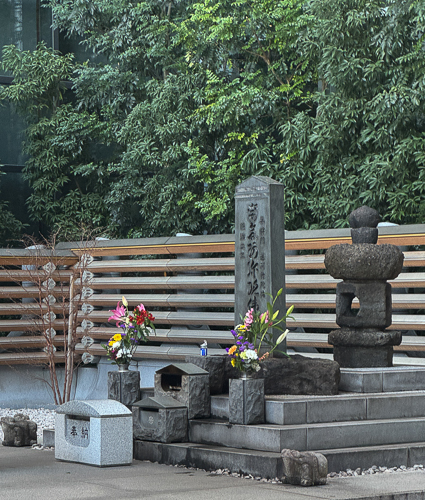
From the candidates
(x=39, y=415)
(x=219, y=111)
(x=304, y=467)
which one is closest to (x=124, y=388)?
(x=304, y=467)

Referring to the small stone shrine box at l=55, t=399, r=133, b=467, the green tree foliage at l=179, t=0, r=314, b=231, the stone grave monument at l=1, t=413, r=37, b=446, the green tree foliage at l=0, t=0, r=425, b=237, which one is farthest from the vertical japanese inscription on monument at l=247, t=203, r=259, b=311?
the green tree foliage at l=179, t=0, r=314, b=231

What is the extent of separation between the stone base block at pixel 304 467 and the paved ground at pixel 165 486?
0.08 m

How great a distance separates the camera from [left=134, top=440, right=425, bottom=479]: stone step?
7.71m

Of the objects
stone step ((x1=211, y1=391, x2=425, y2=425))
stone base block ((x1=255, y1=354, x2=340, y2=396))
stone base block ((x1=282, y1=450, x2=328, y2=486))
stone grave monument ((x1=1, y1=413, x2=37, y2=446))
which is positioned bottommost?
stone grave monument ((x1=1, y1=413, x2=37, y2=446))

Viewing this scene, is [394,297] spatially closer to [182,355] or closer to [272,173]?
[182,355]

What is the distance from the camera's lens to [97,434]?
829cm

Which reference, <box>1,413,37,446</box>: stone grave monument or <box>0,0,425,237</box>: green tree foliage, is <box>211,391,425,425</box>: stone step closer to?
<box>1,413,37,446</box>: stone grave monument

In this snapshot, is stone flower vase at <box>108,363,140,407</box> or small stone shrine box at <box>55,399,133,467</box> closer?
small stone shrine box at <box>55,399,133,467</box>

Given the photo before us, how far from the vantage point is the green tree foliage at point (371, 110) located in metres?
13.2

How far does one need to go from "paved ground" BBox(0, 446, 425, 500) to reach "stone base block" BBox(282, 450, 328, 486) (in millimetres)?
84

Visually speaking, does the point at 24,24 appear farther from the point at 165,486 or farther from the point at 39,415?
the point at 165,486

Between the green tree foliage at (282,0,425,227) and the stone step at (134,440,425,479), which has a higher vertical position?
the green tree foliage at (282,0,425,227)

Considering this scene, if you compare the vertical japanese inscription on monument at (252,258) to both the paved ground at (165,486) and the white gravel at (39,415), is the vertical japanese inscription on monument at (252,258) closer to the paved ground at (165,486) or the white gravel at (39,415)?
the paved ground at (165,486)

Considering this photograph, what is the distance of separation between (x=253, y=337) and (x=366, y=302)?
6.33 ft
